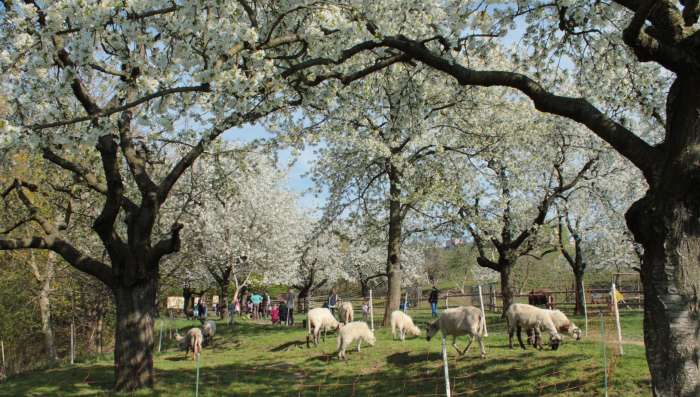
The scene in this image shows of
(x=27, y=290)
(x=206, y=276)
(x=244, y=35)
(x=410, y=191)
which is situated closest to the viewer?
(x=244, y=35)

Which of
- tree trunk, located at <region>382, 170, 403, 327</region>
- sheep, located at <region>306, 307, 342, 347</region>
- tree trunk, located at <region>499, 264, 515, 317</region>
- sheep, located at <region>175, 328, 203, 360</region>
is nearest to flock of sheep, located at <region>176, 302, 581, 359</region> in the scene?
sheep, located at <region>175, 328, 203, 360</region>

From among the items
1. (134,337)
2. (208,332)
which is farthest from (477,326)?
(208,332)

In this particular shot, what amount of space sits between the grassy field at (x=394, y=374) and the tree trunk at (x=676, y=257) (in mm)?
4070

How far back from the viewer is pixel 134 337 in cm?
1270

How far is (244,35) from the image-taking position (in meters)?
8.56

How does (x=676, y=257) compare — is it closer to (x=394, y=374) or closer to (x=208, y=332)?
(x=394, y=374)

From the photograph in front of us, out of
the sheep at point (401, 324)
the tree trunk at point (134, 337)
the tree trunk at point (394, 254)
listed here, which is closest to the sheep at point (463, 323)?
the sheep at point (401, 324)

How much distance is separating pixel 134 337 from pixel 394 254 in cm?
1203

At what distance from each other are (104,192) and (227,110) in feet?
18.4

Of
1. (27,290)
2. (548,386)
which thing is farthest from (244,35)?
(27,290)

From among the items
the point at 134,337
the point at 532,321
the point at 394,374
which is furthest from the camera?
the point at 532,321

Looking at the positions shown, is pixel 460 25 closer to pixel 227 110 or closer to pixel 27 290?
pixel 227 110

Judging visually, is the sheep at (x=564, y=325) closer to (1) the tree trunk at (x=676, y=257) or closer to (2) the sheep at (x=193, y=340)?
(1) the tree trunk at (x=676, y=257)

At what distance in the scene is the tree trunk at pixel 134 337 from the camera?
1252 cm
